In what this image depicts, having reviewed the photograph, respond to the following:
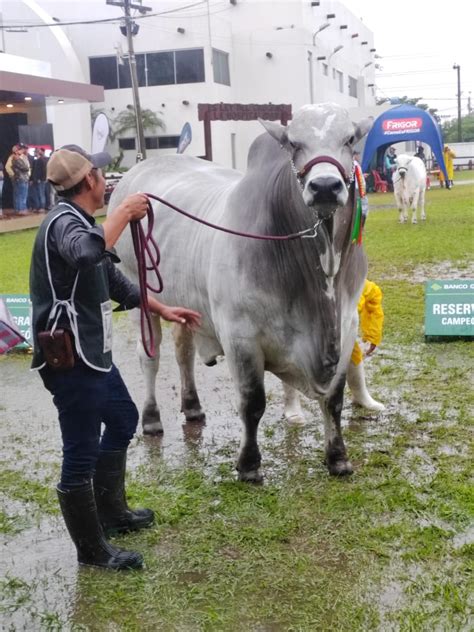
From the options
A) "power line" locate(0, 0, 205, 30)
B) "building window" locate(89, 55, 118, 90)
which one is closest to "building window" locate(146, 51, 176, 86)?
"building window" locate(89, 55, 118, 90)

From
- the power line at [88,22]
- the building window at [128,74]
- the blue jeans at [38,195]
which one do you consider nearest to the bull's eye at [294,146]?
the blue jeans at [38,195]

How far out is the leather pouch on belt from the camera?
349cm

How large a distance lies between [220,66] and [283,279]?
3737 cm

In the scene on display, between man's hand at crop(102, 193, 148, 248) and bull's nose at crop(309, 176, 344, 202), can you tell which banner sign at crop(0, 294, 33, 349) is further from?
bull's nose at crop(309, 176, 344, 202)

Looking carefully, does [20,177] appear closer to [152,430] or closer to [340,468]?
[152,430]

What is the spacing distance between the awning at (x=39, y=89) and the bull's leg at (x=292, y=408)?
69.0 ft

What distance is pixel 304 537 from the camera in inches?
159

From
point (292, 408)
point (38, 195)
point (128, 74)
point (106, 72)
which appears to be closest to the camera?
point (292, 408)

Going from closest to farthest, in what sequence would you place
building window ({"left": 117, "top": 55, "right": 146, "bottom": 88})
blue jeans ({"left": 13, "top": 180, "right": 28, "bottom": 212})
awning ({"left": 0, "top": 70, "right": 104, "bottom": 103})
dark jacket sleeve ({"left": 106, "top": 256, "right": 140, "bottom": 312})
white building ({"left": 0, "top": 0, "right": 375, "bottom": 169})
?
dark jacket sleeve ({"left": 106, "top": 256, "right": 140, "bottom": 312})
awning ({"left": 0, "top": 70, "right": 104, "bottom": 103})
blue jeans ({"left": 13, "top": 180, "right": 28, "bottom": 212})
white building ({"left": 0, "top": 0, "right": 375, "bottom": 169})
building window ({"left": 117, "top": 55, "right": 146, "bottom": 88})

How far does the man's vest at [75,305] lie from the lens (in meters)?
3.55

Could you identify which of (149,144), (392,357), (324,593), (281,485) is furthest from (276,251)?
(149,144)

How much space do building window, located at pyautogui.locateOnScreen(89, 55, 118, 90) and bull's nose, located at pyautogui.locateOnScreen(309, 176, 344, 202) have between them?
37.9 meters

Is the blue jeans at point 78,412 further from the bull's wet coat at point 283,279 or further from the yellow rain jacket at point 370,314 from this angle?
the yellow rain jacket at point 370,314

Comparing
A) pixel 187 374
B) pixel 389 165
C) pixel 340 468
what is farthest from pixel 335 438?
pixel 389 165
